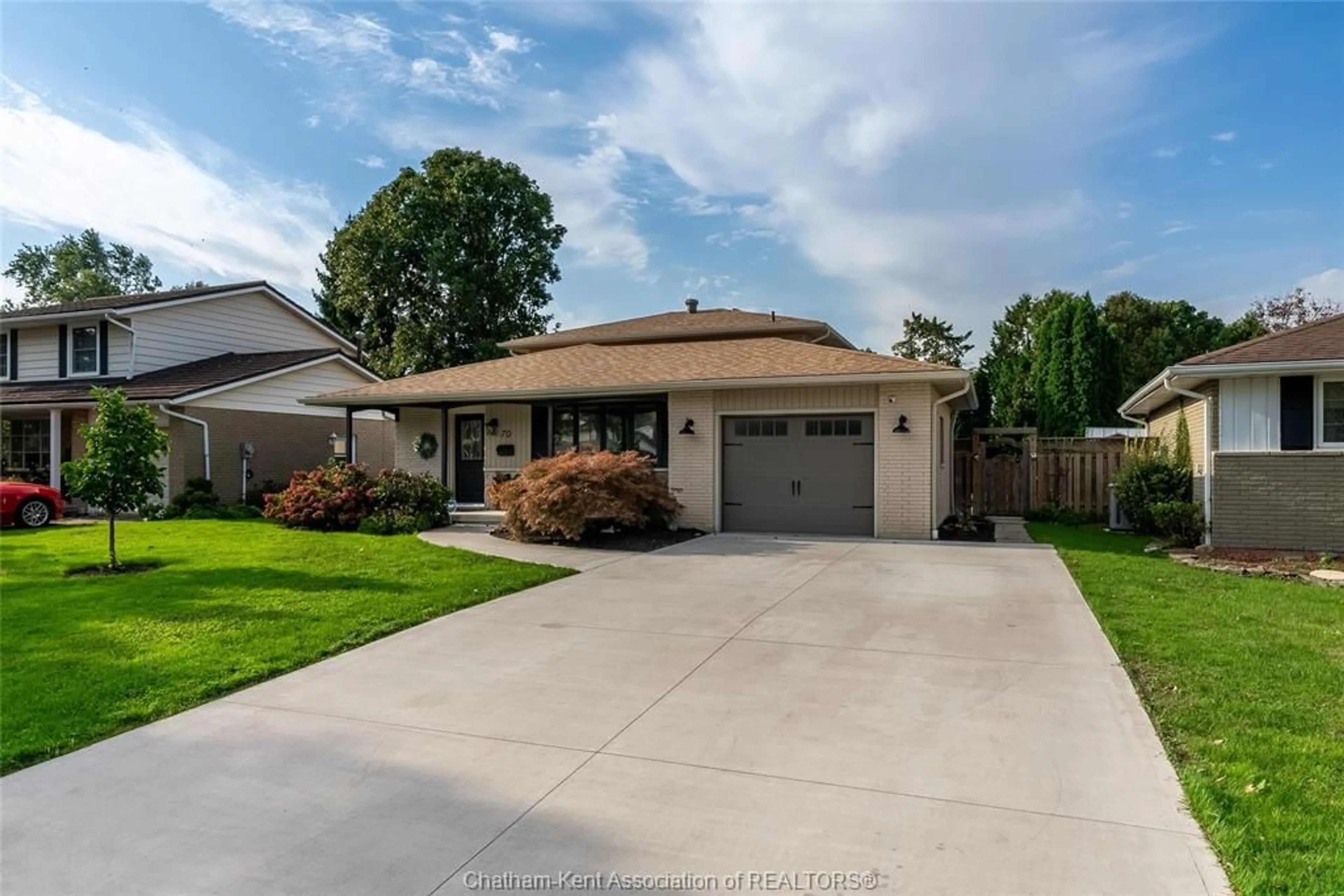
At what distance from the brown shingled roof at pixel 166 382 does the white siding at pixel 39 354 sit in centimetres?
27

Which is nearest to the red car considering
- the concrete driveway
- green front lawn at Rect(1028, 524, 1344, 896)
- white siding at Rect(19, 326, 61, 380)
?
white siding at Rect(19, 326, 61, 380)

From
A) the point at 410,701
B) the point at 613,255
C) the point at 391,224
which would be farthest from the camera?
the point at 391,224

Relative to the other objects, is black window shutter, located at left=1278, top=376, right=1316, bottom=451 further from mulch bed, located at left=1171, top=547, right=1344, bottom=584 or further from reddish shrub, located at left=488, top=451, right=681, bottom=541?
reddish shrub, located at left=488, top=451, right=681, bottom=541

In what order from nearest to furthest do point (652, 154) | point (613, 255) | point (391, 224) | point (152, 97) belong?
point (152, 97) → point (652, 154) → point (613, 255) → point (391, 224)

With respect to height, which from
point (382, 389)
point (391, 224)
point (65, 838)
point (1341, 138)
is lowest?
point (65, 838)

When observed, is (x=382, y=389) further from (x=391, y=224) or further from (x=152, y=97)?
(x=391, y=224)

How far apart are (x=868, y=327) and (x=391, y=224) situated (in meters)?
20.9

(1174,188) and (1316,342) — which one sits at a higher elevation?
(1174,188)

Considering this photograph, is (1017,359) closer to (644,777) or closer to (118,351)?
(118,351)

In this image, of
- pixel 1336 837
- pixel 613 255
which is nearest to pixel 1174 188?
pixel 613 255

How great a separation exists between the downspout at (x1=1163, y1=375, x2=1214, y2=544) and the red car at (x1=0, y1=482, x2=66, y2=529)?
70.2ft

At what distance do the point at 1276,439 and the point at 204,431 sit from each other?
832 inches

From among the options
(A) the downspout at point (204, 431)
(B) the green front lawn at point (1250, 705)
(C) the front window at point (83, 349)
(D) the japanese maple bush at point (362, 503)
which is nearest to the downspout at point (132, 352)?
(C) the front window at point (83, 349)

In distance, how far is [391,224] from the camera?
32375 millimetres
